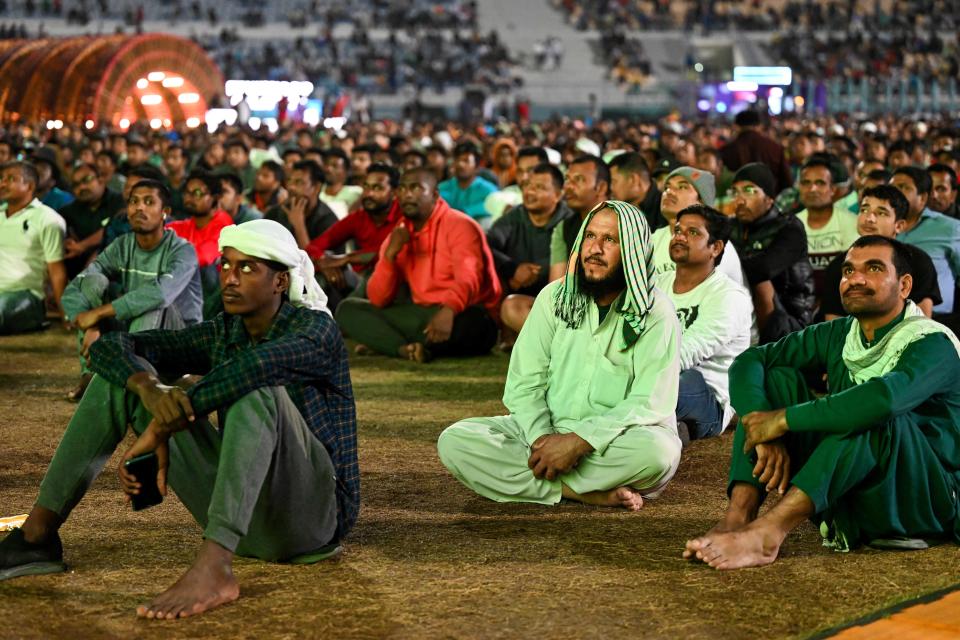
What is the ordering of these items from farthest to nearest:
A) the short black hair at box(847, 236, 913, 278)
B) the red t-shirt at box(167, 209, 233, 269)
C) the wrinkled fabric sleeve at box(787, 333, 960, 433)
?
the red t-shirt at box(167, 209, 233, 269), the short black hair at box(847, 236, 913, 278), the wrinkled fabric sleeve at box(787, 333, 960, 433)

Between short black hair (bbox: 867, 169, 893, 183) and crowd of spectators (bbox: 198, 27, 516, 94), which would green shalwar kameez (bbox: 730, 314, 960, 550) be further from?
crowd of spectators (bbox: 198, 27, 516, 94)

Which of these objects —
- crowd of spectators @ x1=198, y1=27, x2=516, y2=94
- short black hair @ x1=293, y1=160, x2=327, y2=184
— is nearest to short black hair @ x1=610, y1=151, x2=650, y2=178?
short black hair @ x1=293, y1=160, x2=327, y2=184

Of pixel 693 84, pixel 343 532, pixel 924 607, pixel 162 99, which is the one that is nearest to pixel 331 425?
pixel 343 532

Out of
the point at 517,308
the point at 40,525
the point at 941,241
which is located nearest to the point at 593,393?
the point at 40,525

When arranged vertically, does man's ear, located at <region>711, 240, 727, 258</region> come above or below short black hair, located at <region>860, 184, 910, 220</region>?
below

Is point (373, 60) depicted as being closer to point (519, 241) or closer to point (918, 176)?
point (519, 241)

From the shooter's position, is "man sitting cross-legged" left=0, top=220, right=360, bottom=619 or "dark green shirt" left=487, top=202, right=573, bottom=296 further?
"dark green shirt" left=487, top=202, right=573, bottom=296

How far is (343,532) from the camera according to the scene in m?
4.55

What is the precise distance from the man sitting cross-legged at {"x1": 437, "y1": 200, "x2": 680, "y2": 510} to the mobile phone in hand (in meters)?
1.46

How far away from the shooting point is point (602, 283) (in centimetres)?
520

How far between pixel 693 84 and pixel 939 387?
121ft


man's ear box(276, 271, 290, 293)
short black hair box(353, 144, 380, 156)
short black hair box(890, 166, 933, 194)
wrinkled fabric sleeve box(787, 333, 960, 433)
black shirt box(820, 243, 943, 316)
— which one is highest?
short black hair box(353, 144, 380, 156)

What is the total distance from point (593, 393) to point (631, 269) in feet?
1.57

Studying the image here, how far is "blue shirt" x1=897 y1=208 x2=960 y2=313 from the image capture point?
7.86 metres
